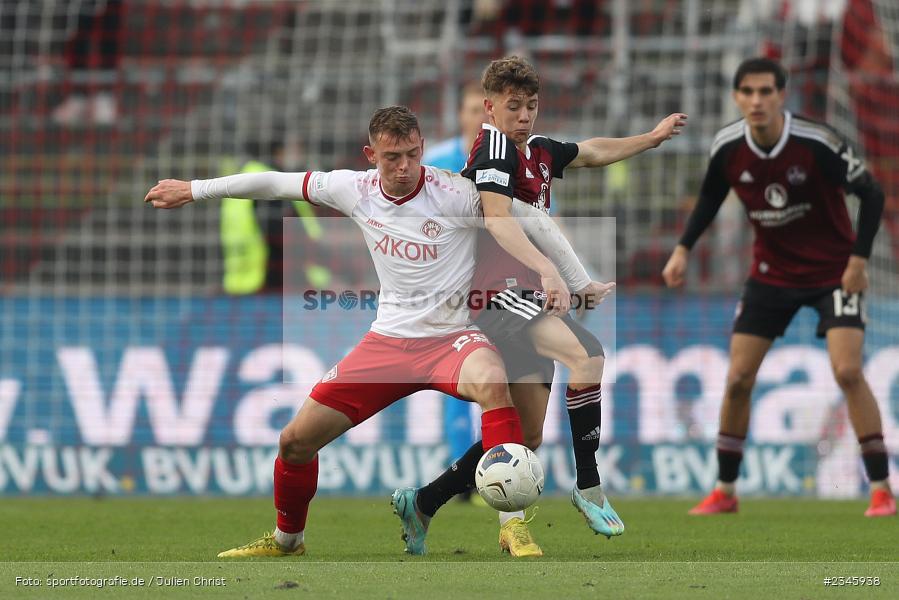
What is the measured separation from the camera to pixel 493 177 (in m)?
5.94

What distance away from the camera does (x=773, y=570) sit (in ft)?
17.5

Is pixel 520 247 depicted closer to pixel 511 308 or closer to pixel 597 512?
pixel 511 308

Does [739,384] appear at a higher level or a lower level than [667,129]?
lower

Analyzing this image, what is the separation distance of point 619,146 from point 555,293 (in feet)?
3.74

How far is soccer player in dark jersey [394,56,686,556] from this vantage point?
19.7ft

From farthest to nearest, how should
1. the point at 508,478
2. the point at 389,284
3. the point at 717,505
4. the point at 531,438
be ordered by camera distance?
1. the point at 717,505
2. the point at 531,438
3. the point at 389,284
4. the point at 508,478

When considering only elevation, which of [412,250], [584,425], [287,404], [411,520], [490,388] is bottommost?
[287,404]

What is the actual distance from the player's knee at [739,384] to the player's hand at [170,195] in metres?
3.81

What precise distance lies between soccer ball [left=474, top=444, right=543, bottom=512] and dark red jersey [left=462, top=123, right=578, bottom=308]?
0.82m

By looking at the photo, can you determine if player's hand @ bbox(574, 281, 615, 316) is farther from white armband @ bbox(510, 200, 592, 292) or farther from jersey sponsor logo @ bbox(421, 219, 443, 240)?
jersey sponsor logo @ bbox(421, 219, 443, 240)

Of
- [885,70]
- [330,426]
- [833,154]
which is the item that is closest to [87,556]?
[330,426]

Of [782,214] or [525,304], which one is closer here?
[525,304]

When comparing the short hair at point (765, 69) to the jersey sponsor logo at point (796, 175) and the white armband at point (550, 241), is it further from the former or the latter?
the white armband at point (550, 241)

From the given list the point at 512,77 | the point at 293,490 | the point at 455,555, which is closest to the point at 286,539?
the point at 293,490
